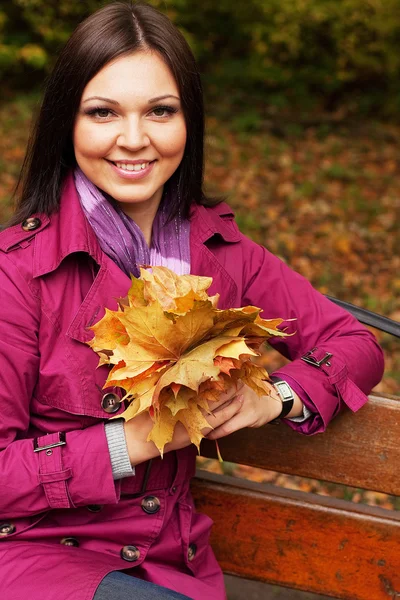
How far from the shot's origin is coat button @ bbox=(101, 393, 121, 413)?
207cm

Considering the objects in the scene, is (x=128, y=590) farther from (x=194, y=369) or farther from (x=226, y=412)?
(x=194, y=369)

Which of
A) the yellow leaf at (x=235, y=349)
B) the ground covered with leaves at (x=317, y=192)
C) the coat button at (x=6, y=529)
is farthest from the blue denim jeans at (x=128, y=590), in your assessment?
the ground covered with leaves at (x=317, y=192)

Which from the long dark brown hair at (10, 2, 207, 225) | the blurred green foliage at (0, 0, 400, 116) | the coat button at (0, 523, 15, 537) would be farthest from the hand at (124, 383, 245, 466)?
the blurred green foliage at (0, 0, 400, 116)

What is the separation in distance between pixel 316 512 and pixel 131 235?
106 centimetres

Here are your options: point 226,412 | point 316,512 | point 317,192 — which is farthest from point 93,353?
point 317,192

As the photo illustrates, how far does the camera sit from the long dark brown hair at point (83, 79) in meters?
2.13

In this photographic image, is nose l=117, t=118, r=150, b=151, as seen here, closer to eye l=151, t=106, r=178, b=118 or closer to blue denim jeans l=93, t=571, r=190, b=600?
eye l=151, t=106, r=178, b=118

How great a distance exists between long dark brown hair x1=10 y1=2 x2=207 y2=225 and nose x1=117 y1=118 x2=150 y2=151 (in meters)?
0.15

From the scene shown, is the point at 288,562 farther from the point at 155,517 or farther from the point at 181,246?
the point at 181,246

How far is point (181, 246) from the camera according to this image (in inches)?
93.0

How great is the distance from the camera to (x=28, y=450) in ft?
6.71

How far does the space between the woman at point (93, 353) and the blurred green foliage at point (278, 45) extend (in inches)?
312

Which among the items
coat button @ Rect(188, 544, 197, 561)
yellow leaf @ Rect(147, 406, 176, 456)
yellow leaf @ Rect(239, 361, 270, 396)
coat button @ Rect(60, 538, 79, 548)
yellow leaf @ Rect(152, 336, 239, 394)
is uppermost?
yellow leaf @ Rect(152, 336, 239, 394)

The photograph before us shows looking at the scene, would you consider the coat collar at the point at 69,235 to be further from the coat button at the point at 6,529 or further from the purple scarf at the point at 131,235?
the coat button at the point at 6,529
